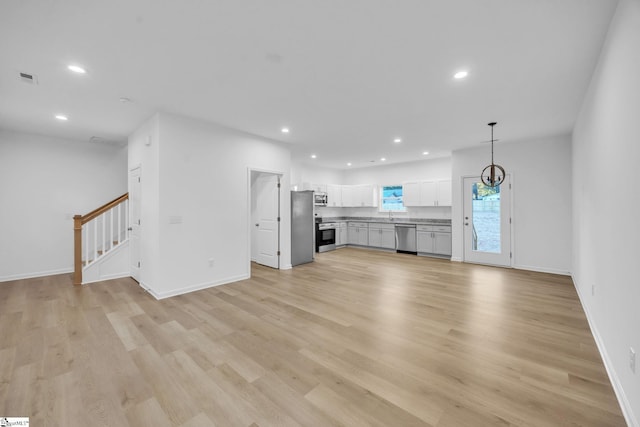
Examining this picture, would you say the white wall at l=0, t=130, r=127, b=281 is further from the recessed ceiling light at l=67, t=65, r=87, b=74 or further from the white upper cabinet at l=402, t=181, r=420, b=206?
the white upper cabinet at l=402, t=181, r=420, b=206

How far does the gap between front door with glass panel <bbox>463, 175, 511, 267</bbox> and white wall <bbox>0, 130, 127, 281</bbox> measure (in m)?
8.35

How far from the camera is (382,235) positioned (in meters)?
8.32

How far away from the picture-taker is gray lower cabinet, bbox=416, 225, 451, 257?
6.97m

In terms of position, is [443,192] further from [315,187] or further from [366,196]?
[315,187]

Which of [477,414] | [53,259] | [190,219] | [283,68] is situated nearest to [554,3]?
[283,68]

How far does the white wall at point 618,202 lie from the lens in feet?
5.25

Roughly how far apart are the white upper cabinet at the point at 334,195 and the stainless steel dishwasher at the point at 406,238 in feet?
7.65

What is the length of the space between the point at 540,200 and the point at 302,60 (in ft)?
18.5

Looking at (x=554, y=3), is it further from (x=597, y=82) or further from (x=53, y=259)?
(x=53, y=259)

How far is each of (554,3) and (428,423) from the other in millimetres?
2932

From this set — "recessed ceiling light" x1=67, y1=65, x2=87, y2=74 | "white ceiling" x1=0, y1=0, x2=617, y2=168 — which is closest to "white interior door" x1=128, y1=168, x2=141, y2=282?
"white ceiling" x1=0, y1=0, x2=617, y2=168

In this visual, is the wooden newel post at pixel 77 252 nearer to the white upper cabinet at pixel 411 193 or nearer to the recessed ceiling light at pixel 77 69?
the recessed ceiling light at pixel 77 69

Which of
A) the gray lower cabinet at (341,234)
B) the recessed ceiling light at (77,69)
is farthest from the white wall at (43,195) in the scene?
the gray lower cabinet at (341,234)

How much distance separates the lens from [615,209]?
6.54 feet
